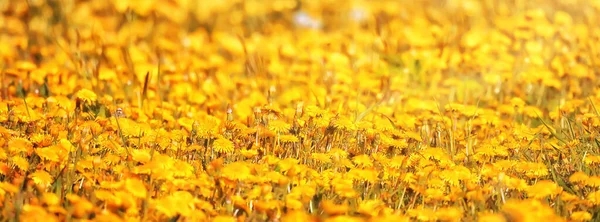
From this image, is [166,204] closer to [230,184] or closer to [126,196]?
[126,196]

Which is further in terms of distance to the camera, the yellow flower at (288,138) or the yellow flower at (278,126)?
the yellow flower at (278,126)

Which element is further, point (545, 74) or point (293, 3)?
point (293, 3)

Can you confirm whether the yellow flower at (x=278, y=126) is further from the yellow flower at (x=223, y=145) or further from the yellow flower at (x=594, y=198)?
the yellow flower at (x=594, y=198)

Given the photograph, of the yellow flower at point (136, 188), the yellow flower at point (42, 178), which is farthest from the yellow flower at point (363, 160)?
the yellow flower at point (42, 178)

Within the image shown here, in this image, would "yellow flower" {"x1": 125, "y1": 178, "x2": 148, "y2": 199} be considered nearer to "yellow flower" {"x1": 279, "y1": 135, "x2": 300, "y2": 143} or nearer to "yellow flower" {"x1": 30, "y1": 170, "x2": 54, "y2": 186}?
"yellow flower" {"x1": 30, "y1": 170, "x2": 54, "y2": 186}

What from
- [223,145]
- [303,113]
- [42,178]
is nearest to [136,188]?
[42,178]

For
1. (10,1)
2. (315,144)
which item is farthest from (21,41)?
(315,144)

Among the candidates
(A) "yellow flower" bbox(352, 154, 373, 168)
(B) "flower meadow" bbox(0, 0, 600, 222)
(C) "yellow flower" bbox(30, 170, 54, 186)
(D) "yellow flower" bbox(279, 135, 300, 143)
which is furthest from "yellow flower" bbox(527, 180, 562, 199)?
(C) "yellow flower" bbox(30, 170, 54, 186)

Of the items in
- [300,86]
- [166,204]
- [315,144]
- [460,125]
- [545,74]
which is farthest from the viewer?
[300,86]
